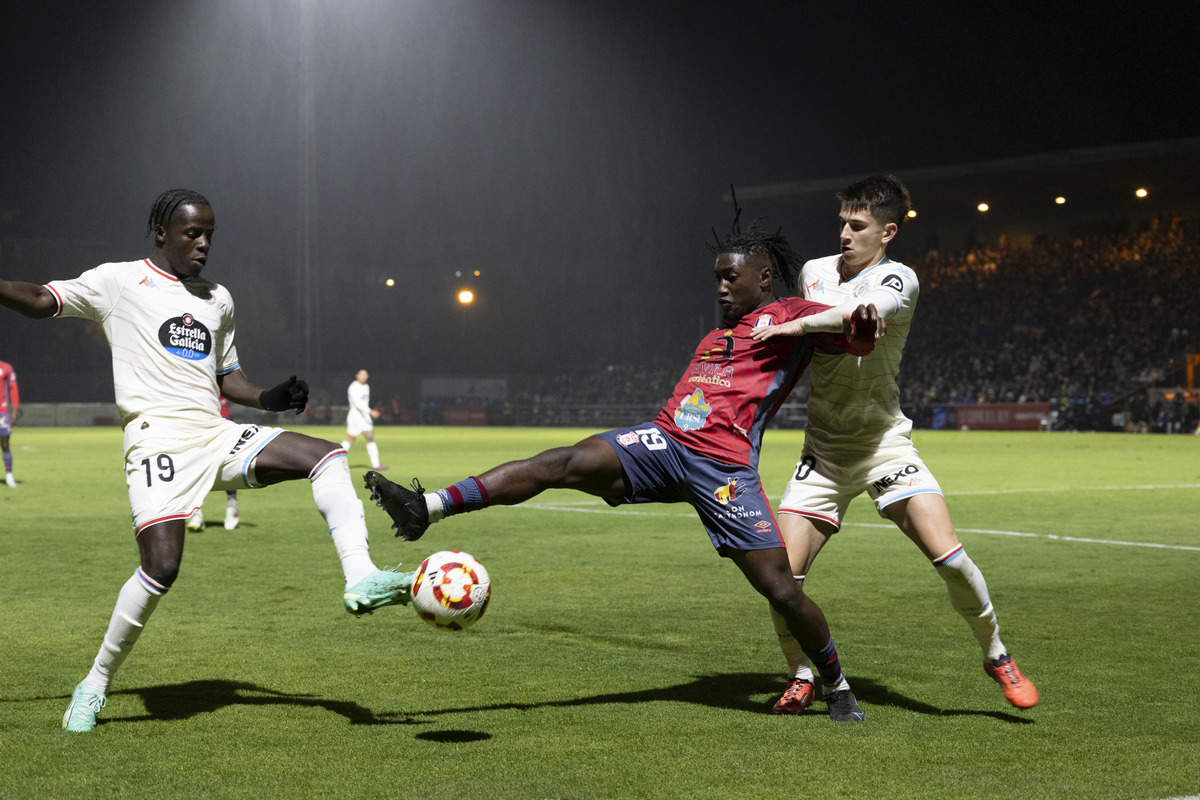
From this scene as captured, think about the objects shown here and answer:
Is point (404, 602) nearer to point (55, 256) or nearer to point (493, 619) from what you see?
point (493, 619)

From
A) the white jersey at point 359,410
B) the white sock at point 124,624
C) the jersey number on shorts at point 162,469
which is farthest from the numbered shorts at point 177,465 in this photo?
the white jersey at point 359,410

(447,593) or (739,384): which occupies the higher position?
(739,384)

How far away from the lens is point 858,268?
5.68 meters

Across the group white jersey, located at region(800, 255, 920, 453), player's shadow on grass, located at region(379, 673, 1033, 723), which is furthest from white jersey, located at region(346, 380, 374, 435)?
white jersey, located at region(800, 255, 920, 453)

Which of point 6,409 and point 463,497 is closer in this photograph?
point 463,497

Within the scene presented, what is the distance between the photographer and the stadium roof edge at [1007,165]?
3934cm

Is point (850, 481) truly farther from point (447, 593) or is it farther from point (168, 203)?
point (168, 203)

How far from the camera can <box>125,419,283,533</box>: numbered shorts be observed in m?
5.25

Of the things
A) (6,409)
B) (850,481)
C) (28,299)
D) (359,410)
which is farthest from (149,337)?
(359,410)

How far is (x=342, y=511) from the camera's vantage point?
513cm

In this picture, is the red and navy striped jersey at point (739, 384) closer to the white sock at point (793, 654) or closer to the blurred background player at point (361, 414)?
the white sock at point (793, 654)

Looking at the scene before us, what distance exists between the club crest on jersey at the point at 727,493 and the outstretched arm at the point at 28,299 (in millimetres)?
2828

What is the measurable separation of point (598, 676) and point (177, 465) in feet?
7.66

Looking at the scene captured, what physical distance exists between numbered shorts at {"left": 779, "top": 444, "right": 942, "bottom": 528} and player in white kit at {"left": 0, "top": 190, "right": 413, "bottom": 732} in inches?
79.3
